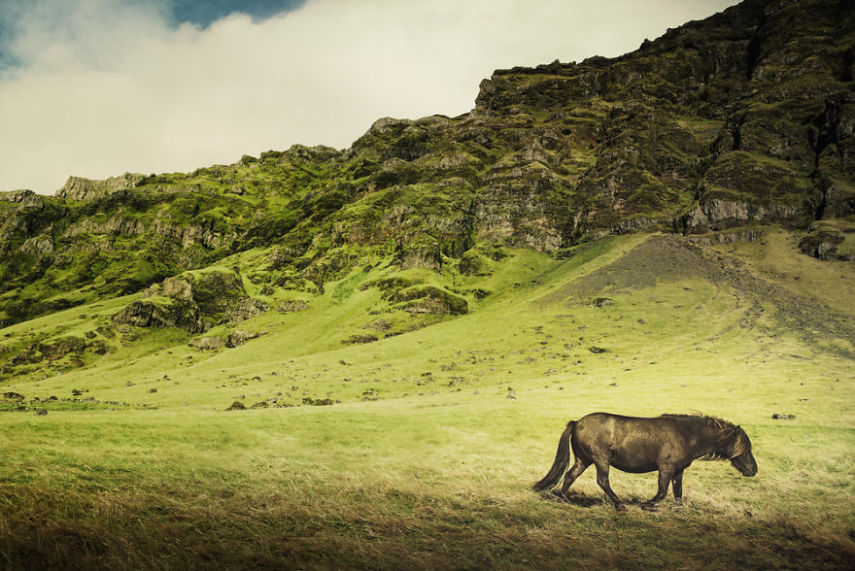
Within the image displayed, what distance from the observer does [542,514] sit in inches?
701

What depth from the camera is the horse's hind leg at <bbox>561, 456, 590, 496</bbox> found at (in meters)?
19.0

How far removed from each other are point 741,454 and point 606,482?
305 inches

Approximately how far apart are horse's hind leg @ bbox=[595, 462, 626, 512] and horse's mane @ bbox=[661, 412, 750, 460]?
14.4 ft

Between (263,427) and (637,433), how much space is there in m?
Answer: 21.8

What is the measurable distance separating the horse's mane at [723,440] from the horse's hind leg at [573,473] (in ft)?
16.4

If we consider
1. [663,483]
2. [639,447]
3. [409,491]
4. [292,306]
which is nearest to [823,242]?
[663,483]

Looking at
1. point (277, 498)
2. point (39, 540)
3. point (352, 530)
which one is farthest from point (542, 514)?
point (39, 540)

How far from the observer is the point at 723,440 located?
20.2 metres

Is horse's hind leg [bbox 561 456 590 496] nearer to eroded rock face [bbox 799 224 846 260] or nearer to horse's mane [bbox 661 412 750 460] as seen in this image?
horse's mane [bbox 661 412 750 460]

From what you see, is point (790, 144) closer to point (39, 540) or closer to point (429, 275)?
point (429, 275)

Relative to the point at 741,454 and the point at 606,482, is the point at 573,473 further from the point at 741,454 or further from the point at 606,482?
the point at 741,454

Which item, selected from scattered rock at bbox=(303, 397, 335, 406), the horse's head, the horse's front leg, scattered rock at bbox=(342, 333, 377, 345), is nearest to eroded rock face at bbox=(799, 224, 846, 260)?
scattered rock at bbox=(342, 333, 377, 345)

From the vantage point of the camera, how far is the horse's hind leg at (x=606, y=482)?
60.1 ft

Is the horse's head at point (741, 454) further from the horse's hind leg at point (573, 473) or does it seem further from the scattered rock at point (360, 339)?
the scattered rock at point (360, 339)
